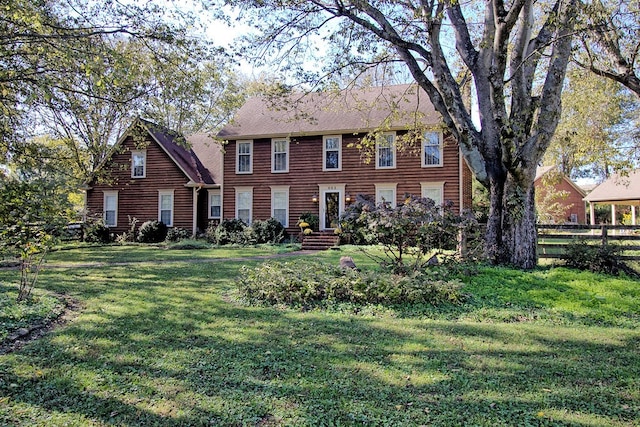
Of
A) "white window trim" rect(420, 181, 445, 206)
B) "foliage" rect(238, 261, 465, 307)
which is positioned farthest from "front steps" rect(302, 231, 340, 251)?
"foliage" rect(238, 261, 465, 307)

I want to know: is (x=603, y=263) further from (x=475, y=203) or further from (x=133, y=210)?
(x=133, y=210)

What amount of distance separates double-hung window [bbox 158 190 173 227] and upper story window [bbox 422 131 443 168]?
1336cm

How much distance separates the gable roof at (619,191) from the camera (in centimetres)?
2317

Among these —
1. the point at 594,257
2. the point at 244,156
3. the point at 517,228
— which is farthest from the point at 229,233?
the point at 594,257

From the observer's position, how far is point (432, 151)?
17938 mm

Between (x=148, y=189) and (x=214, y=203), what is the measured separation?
147 inches

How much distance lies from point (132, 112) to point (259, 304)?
749cm

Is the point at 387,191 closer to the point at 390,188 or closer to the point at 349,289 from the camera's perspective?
the point at 390,188

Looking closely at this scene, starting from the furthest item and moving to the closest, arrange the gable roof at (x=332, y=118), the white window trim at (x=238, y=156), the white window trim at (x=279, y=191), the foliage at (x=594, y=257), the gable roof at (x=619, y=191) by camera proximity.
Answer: the gable roof at (x=619, y=191) → the white window trim at (x=238, y=156) → the white window trim at (x=279, y=191) → the gable roof at (x=332, y=118) → the foliage at (x=594, y=257)

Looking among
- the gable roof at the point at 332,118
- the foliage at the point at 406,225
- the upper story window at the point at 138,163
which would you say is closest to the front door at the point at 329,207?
the gable roof at the point at 332,118

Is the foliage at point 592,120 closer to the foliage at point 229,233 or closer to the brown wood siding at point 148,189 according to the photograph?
the foliage at point 229,233

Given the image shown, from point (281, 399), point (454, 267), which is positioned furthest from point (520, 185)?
point (281, 399)

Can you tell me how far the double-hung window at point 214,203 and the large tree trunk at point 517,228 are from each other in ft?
49.9

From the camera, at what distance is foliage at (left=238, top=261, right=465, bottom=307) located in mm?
6289
